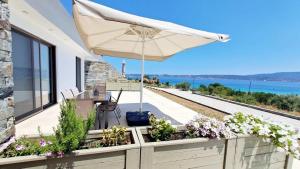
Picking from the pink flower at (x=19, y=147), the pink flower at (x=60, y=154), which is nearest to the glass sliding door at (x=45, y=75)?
the pink flower at (x=19, y=147)

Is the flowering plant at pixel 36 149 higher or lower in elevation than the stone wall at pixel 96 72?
lower

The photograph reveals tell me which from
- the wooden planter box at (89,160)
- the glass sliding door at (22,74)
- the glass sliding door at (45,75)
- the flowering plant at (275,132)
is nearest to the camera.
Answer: the wooden planter box at (89,160)

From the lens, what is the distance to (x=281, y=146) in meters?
2.05

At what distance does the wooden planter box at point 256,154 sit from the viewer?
6.59 feet

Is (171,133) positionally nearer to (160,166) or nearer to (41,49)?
(160,166)

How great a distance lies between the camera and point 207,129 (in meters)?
1.95

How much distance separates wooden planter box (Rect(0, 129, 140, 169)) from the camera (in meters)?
1.35

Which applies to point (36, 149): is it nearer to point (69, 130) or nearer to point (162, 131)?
point (69, 130)

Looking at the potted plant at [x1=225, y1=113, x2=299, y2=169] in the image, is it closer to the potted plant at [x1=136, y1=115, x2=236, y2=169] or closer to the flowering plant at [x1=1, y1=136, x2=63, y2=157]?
the potted plant at [x1=136, y1=115, x2=236, y2=169]

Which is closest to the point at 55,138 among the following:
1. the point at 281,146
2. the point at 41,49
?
the point at 281,146

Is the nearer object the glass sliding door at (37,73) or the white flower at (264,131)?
the white flower at (264,131)

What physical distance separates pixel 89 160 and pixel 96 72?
542 inches

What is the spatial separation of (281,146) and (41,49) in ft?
21.6

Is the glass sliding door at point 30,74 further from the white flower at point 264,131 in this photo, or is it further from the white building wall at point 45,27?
the white flower at point 264,131
